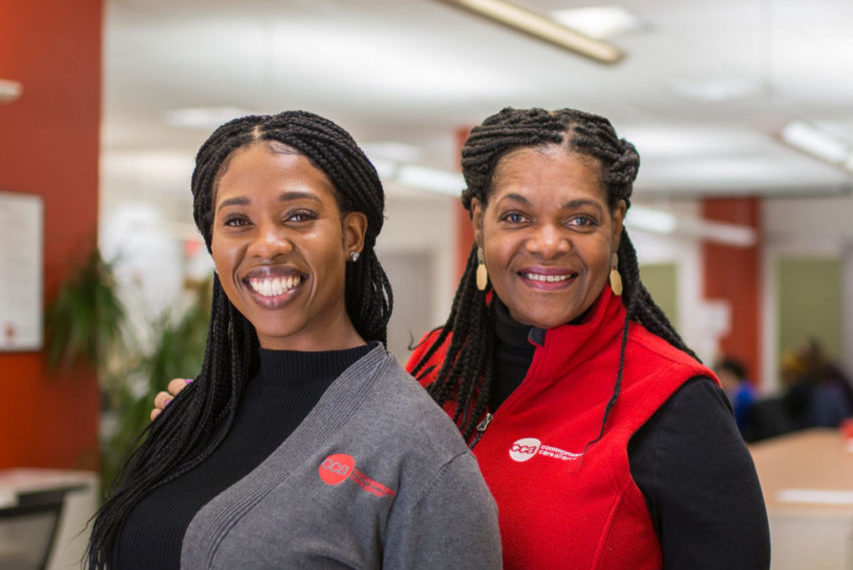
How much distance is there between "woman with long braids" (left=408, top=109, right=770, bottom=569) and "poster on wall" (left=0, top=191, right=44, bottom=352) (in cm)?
248

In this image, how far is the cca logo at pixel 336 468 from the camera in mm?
1224

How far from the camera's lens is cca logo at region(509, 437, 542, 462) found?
5.06 ft

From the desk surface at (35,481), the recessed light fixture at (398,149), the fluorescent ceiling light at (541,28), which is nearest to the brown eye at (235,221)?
the fluorescent ceiling light at (541,28)

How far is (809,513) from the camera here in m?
3.66

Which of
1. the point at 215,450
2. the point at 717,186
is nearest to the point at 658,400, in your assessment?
the point at 215,450

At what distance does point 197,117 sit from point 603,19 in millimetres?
3446

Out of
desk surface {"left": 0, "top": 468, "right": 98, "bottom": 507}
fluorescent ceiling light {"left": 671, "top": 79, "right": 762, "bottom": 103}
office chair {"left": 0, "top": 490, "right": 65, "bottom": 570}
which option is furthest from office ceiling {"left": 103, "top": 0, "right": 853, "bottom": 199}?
office chair {"left": 0, "top": 490, "right": 65, "bottom": 570}

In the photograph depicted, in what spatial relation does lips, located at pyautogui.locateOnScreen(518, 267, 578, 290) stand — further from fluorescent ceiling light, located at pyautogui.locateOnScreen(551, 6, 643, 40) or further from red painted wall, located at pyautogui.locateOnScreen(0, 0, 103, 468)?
fluorescent ceiling light, located at pyautogui.locateOnScreen(551, 6, 643, 40)

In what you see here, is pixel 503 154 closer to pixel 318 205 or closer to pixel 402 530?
pixel 318 205

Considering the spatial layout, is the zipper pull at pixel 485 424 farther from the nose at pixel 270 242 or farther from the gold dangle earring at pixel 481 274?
the nose at pixel 270 242

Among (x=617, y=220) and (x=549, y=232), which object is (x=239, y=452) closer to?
(x=549, y=232)

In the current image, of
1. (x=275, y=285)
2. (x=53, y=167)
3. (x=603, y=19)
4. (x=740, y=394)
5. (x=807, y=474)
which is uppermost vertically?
(x=603, y=19)

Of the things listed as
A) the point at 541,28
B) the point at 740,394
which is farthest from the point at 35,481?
the point at 740,394

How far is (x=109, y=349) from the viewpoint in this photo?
4016 millimetres
